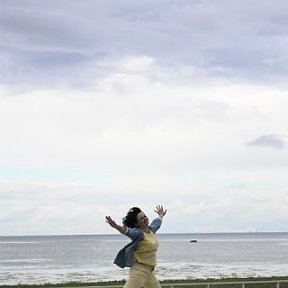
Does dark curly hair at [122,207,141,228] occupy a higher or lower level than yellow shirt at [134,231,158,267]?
higher

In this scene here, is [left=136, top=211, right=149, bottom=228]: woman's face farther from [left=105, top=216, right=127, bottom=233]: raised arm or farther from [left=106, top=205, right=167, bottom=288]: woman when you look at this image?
[left=105, top=216, right=127, bottom=233]: raised arm

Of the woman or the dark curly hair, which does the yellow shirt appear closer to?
the woman

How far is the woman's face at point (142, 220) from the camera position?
8.03 metres

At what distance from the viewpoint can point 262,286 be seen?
99.9 ft

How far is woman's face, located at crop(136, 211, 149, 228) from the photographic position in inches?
316

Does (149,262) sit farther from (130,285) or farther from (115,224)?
(115,224)

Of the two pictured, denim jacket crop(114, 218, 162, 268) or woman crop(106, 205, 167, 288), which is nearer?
denim jacket crop(114, 218, 162, 268)

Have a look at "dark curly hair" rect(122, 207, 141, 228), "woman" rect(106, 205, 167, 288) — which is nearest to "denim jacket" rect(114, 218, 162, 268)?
"woman" rect(106, 205, 167, 288)

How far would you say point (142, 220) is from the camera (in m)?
8.05

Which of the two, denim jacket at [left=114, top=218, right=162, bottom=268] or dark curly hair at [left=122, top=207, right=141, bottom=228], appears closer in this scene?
denim jacket at [left=114, top=218, right=162, bottom=268]

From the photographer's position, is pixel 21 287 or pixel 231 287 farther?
pixel 21 287

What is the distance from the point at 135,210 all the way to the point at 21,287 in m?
28.6

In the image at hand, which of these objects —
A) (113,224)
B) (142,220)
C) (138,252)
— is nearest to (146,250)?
(138,252)

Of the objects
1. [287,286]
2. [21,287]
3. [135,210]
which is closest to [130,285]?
[135,210]
